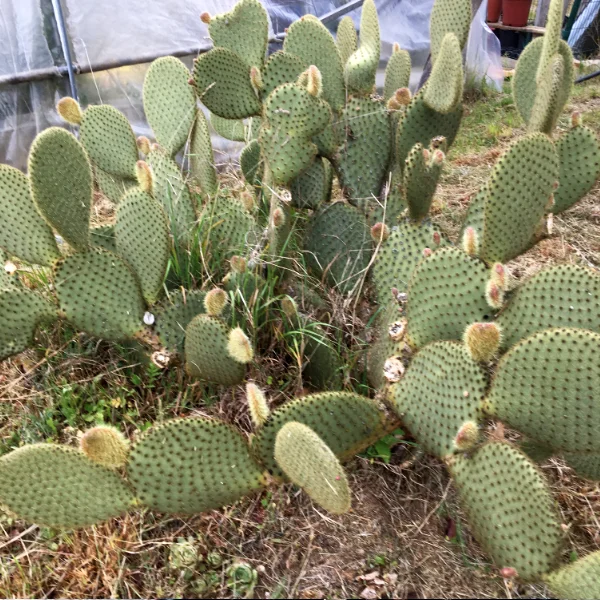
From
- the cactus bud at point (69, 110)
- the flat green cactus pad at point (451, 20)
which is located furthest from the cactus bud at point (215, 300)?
the flat green cactus pad at point (451, 20)

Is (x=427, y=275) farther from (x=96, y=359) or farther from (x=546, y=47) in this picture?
(x=96, y=359)

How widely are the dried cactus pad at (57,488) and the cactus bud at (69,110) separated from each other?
1.12 m

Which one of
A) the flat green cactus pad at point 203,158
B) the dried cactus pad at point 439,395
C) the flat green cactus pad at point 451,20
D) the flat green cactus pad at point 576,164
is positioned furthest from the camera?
the flat green cactus pad at point 203,158

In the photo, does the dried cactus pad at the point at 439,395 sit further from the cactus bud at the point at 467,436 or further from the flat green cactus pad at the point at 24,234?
the flat green cactus pad at the point at 24,234

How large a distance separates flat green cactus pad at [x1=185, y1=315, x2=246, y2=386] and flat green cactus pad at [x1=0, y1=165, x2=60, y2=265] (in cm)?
47

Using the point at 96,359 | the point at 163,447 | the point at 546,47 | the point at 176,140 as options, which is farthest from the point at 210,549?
the point at 546,47

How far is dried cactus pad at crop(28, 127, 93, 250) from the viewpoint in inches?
56.6

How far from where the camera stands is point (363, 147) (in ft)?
6.38

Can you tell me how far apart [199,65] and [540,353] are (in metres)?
1.36

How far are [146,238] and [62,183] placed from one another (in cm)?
25

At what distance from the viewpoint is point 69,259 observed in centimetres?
157

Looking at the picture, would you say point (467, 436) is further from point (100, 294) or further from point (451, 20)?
point (451, 20)

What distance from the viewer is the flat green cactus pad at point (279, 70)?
1.94 meters

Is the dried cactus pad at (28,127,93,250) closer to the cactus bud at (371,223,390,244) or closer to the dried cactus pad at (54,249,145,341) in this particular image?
the dried cactus pad at (54,249,145,341)
